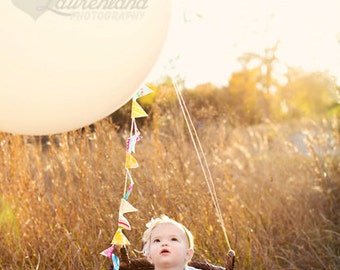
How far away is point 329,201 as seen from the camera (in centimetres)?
345

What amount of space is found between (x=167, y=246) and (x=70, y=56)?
2.60 ft

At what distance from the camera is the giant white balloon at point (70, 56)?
1.39 meters

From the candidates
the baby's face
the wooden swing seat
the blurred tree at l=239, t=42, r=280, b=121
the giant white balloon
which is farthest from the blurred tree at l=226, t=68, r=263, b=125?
the giant white balloon

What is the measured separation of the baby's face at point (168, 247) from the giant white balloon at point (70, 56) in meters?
0.60

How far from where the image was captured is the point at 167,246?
1.97 m

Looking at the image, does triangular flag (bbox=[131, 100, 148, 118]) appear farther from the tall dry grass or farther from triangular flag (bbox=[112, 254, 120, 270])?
the tall dry grass

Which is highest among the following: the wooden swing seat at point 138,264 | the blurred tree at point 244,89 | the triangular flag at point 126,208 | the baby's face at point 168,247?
the blurred tree at point 244,89

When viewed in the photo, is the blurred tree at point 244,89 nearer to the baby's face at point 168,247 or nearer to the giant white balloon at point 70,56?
the baby's face at point 168,247

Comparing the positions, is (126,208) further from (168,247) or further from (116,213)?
(116,213)

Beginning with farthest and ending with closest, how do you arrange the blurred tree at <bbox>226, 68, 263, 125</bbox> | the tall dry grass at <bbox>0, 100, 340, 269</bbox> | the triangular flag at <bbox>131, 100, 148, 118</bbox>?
the blurred tree at <bbox>226, 68, 263, 125</bbox>, the tall dry grass at <bbox>0, 100, 340, 269</bbox>, the triangular flag at <bbox>131, 100, 148, 118</bbox>

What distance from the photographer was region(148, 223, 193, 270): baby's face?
6.46ft

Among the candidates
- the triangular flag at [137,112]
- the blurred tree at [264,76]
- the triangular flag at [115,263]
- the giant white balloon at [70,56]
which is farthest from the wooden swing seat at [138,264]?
the blurred tree at [264,76]

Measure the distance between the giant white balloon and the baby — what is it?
604 millimetres

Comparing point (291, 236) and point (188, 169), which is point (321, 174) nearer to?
point (291, 236)
